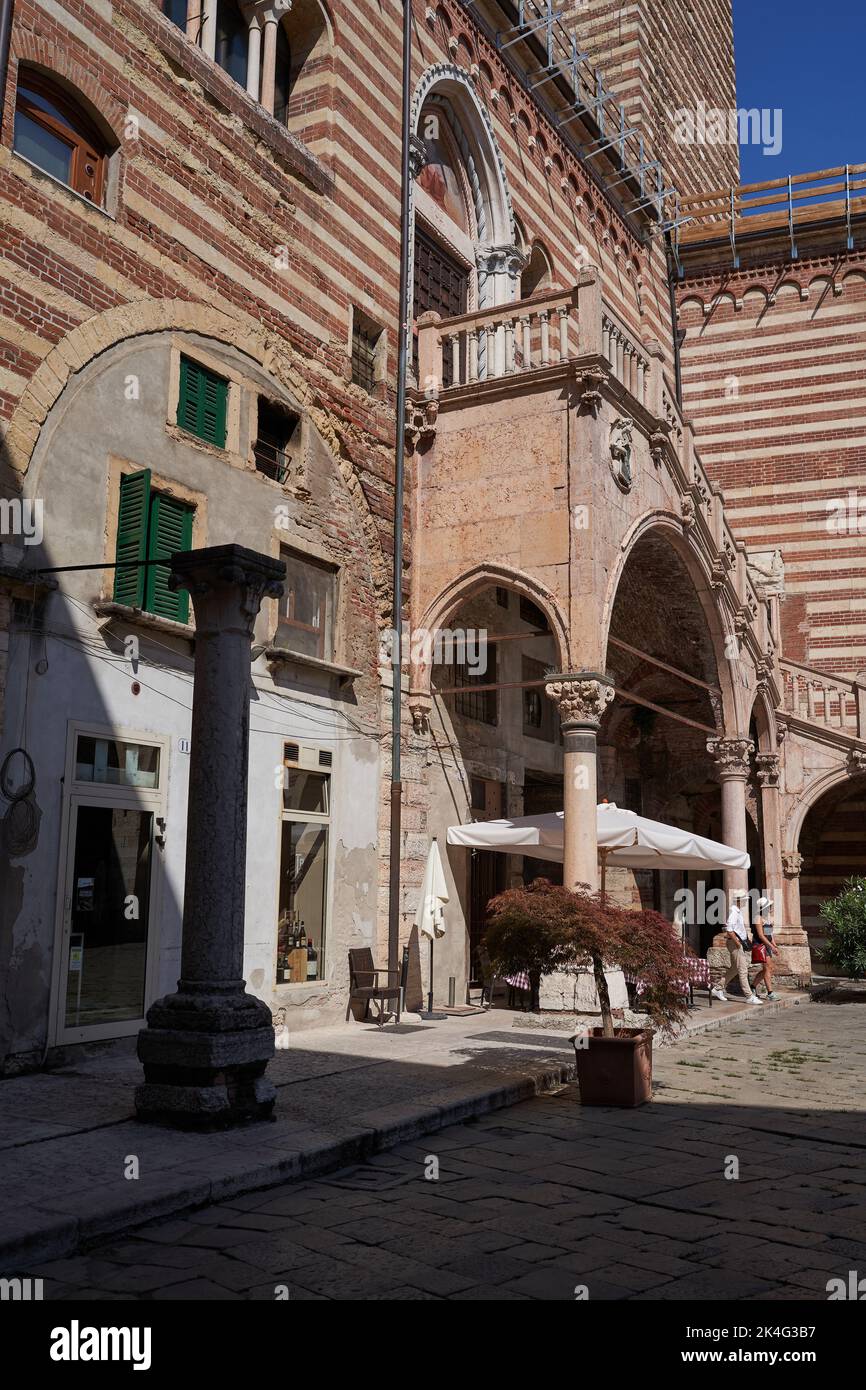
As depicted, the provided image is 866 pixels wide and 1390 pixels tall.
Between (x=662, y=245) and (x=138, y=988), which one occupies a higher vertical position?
(x=662, y=245)

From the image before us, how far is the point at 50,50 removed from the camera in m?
9.45

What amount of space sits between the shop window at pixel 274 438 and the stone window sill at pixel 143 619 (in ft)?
7.64

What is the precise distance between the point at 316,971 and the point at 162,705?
3.47 meters

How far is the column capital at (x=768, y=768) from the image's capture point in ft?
68.0

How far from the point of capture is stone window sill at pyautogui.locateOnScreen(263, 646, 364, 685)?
1138cm

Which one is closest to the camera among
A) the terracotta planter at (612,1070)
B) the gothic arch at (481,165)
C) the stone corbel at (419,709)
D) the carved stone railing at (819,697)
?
the terracotta planter at (612,1070)

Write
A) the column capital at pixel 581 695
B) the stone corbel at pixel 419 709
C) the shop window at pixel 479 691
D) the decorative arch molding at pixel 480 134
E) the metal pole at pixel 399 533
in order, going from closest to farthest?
the column capital at pixel 581 695 → the metal pole at pixel 399 533 → the stone corbel at pixel 419 709 → the shop window at pixel 479 691 → the decorative arch molding at pixel 480 134

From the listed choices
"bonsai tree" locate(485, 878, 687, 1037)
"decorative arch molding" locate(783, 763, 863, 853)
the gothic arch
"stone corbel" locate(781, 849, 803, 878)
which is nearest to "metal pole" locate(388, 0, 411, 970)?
the gothic arch

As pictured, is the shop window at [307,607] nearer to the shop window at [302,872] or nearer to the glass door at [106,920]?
the shop window at [302,872]

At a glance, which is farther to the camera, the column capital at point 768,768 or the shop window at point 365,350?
the column capital at point 768,768

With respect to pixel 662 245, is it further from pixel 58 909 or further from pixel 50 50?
pixel 58 909

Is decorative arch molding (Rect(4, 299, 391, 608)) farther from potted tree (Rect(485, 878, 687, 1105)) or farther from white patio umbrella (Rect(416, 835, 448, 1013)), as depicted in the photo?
potted tree (Rect(485, 878, 687, 1105))

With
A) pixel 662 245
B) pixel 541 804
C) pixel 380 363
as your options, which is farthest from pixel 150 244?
Answer: pixel 662 245

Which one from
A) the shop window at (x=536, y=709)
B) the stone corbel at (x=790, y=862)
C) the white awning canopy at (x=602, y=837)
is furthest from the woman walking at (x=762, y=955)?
the shop window at (x=536, y=709)
